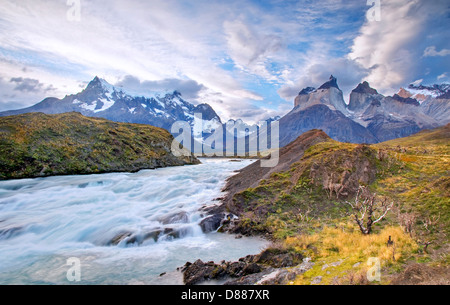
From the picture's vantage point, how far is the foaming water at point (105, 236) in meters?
13.6

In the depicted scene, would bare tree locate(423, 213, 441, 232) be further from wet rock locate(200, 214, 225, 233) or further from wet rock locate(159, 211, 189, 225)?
wet rock locate(159, 211, 189, 225)

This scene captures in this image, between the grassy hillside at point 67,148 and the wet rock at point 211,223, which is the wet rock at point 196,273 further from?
Result: the grassy hillside at point 67,148

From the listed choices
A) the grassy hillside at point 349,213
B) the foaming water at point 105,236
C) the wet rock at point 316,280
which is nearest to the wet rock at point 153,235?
the foaming water at point 105,236

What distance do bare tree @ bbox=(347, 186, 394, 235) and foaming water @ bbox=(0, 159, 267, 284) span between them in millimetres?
7193

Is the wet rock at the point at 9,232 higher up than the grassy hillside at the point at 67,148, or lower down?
lower down

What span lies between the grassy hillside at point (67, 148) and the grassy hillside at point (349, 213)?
3804cm

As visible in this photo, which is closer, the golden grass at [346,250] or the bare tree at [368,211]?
the golden grass at [346,250]

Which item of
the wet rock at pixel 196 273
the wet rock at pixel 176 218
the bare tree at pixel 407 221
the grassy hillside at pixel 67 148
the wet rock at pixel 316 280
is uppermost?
the grassy hillside at pixel 67 148

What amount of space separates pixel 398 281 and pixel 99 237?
20102 millimetres

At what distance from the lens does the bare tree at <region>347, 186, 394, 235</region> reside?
51.5 ft

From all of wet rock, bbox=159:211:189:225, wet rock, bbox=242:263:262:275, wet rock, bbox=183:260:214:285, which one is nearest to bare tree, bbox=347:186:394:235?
wet rock, bbox=242:263:262:275

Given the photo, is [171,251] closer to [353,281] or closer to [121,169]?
[353,281]

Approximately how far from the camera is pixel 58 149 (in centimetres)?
4638
